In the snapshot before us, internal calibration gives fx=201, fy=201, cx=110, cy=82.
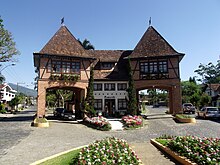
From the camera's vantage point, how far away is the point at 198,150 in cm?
736

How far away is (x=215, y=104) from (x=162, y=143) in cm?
4688

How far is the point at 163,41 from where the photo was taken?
2736 centimetres

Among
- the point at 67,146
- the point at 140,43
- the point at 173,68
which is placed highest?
the point at 140,43

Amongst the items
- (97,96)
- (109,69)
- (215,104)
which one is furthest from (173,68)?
(215,104)

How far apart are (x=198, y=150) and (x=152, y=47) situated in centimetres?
2092

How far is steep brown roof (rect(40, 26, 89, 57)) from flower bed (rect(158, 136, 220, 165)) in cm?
1905

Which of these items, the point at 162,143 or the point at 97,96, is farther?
the point at 97,96

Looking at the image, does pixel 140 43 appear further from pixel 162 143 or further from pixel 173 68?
pixel 162 143

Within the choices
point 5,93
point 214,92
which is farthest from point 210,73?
point 5,93

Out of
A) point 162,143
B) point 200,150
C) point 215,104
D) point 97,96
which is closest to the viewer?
point 200,150

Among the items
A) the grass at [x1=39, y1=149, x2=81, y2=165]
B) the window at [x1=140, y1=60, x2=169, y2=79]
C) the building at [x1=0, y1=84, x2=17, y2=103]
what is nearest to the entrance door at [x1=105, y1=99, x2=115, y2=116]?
the window at [x1=140, y1=60, x2=169, y2=79]

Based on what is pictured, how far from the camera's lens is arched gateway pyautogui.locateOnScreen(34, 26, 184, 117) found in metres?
24.2

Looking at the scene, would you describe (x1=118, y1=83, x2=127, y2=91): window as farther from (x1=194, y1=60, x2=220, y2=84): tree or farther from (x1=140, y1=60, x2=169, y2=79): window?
(x1=194, y1=60, x2=220, y2=84): tree

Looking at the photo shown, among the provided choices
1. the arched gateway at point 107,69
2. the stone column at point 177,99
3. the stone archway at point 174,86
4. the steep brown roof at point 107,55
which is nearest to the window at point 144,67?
the arched gateway at point 107,69
